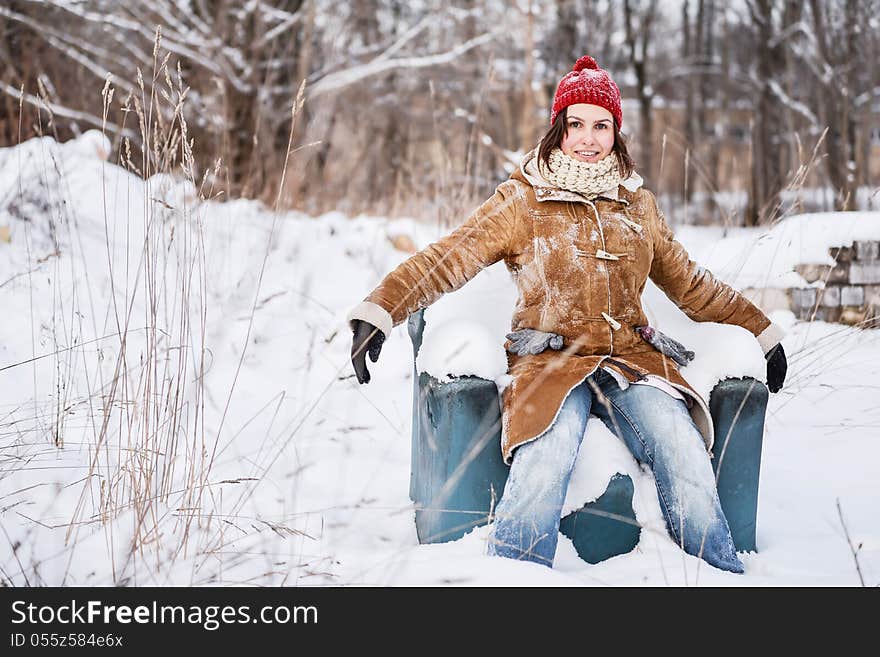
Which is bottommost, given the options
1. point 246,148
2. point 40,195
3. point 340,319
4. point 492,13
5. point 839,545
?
point 839,545

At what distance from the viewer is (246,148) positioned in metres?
7.72

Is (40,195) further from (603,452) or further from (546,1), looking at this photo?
(546,1)

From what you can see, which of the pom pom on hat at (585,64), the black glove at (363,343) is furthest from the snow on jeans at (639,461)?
the pom pom on hat at (585,64)

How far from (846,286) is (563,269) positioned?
115 inches

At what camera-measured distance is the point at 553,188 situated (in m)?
2.20

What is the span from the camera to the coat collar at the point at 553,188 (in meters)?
2.20

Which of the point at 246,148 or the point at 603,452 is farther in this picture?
the point at 246,148

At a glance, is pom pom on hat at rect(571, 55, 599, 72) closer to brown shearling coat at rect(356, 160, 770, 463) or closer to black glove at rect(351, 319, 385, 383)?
brown shearling coat at rect(356, 160, 770, 463)

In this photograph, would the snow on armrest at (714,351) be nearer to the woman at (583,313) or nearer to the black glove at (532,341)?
the woman at (583,313)

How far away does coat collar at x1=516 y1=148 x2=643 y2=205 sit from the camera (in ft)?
7.21

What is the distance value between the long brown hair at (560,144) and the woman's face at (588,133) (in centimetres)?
2
